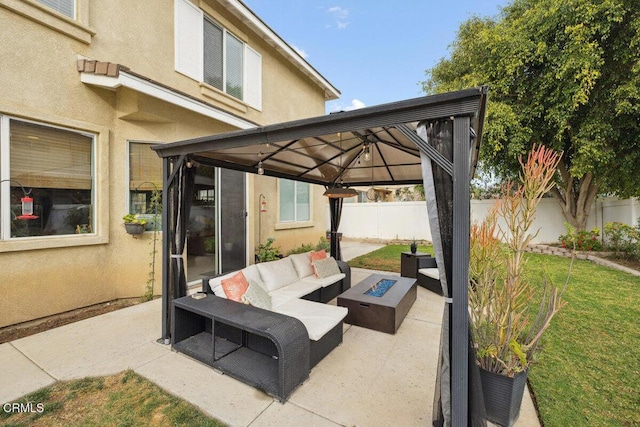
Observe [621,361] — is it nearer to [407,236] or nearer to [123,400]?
[123,400]

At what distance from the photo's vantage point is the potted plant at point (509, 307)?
2.48 m

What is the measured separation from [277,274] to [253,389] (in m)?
2.26

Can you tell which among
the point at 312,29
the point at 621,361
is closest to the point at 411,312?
the point at 621,361

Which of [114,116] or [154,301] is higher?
[114,116]

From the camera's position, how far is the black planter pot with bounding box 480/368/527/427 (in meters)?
2.44

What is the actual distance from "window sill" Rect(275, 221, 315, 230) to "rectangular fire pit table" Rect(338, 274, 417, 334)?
464 centimetres

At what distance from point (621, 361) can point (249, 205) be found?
756 cm

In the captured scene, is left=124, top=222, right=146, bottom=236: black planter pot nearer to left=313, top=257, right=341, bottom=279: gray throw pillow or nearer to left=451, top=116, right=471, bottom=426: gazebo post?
left=313, top=257, right=341, bottom=279: gray throw pillow

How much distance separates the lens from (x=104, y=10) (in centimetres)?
512

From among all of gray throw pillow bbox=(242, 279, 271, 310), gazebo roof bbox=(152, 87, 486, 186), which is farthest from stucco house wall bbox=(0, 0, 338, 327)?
gray throw pillow bbox=(242, 279, 271, 310)

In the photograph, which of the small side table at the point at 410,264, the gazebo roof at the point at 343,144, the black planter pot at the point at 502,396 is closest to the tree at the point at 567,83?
the gazebo roof at the point at 343,144

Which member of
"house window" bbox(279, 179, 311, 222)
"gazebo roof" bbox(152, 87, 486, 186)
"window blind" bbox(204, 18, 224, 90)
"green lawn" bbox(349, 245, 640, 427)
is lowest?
"green lawn" bbox(349, 245, 640, 427)

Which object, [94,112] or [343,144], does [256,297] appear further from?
[94,112]

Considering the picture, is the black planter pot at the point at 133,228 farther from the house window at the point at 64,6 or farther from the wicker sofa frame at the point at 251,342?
the house window at the point at 64,6
